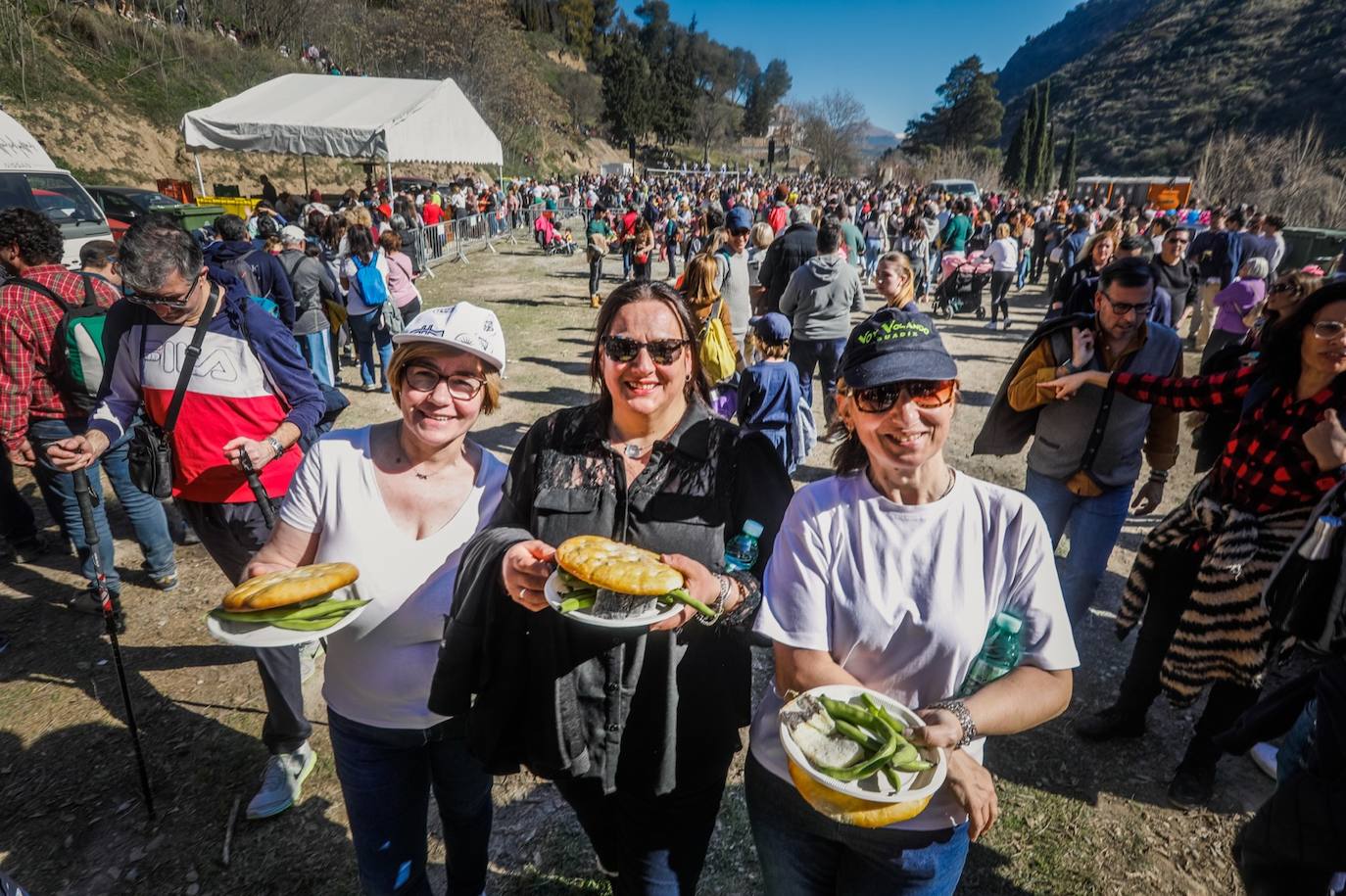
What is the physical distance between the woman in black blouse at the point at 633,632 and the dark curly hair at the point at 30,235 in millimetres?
4527

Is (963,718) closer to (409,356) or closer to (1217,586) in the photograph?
(409,356)

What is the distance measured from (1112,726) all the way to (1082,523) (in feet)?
3.68

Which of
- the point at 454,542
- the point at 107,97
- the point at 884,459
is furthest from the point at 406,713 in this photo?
the point at 107,97

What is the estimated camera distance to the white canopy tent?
15328 mm

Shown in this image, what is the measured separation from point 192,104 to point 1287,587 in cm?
4493

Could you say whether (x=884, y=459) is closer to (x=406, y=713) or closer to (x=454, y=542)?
(x=454, y=542)

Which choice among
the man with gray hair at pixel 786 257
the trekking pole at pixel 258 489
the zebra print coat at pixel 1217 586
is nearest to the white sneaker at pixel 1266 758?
the zebra print coat at pixel 1217 586

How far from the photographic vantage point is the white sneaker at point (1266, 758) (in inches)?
130

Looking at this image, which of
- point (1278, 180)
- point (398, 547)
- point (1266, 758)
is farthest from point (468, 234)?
point (1278, 180)

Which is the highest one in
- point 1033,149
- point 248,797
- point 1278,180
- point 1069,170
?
point 1033,149

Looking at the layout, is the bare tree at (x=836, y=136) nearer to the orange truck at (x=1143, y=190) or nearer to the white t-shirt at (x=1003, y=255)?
the orange truck at (x=1143, y=190)

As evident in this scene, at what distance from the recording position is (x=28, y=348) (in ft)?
13.3

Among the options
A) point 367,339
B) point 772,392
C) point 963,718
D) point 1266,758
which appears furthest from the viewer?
point 367,339

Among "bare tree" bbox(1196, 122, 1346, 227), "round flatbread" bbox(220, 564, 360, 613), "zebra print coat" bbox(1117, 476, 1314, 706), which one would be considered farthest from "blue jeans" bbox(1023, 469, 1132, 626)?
"bare tree" bbox(1196, 122, 1346, 227)
